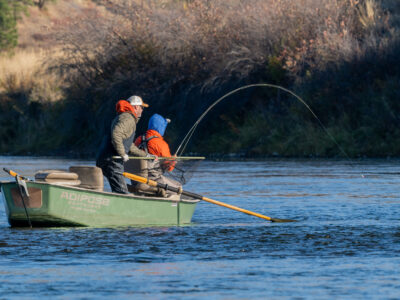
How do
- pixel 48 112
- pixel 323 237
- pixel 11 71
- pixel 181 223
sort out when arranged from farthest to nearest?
pixel 11 71 → pixel 48 112 → pixel 181 223 → pixel 323 237

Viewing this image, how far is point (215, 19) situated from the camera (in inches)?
1475

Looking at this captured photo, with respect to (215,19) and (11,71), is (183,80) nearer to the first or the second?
(215,19)

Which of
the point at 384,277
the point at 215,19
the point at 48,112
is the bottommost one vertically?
the point at 384,277

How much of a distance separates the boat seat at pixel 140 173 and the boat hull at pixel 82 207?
361 millimetres

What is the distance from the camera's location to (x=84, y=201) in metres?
12.5

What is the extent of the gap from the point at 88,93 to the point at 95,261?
3050cm

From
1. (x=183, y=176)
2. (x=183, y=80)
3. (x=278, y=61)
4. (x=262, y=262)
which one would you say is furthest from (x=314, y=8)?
(x=262, y=262)

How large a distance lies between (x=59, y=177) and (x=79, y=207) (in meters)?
0.46

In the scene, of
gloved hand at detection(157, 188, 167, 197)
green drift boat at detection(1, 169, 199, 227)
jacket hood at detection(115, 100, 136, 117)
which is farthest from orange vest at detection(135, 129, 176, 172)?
jacket hood at detection(115, 100, 136, 117)

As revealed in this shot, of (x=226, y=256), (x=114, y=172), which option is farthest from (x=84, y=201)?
(x=226, y=256)

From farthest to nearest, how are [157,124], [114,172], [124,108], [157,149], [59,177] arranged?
[157,124]
[157,149]
[124,108]
[114,172]
[59,177]

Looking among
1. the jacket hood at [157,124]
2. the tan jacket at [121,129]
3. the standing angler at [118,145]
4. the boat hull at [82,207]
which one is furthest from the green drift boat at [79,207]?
the jacket hood at [157,124]

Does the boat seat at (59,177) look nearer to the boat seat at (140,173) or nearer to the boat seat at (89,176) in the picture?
the boat seat at (89,176)

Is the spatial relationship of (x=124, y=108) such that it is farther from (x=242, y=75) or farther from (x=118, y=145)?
(x=242, y=75)
